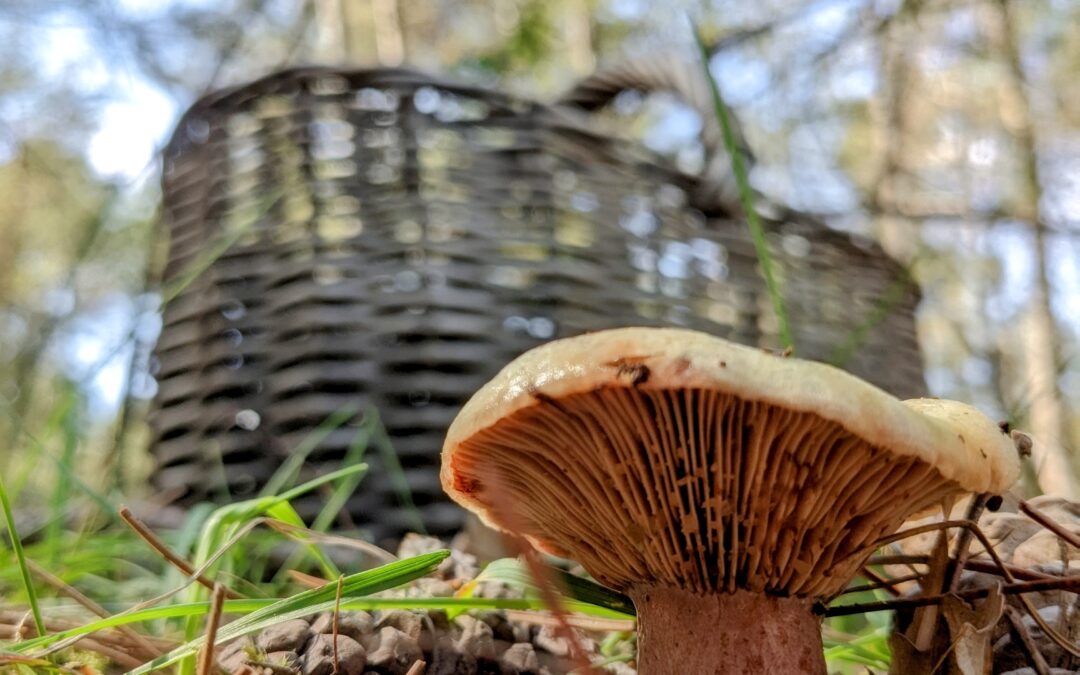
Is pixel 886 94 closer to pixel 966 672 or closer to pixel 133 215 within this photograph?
pixel 133 215

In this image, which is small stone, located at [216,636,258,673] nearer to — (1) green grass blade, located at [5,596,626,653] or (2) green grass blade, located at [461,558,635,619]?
(1) green grass blade, located at [5,596,626,653]

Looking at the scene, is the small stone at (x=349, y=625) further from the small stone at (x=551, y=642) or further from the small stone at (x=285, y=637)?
the small stone at (x=551, y=642)

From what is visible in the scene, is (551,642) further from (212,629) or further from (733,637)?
(212,629)

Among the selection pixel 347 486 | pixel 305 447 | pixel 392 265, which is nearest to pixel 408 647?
pixel 347 486

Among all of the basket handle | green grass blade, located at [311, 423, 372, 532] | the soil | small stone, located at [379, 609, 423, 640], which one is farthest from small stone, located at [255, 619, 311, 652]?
the basket handle

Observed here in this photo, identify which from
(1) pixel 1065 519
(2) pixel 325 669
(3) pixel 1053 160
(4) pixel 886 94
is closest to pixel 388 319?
(2) pixel 325 669

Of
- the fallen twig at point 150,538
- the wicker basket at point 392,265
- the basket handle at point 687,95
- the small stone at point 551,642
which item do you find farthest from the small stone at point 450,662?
the basket handle at point 687,95

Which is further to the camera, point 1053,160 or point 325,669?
point 1053,160
